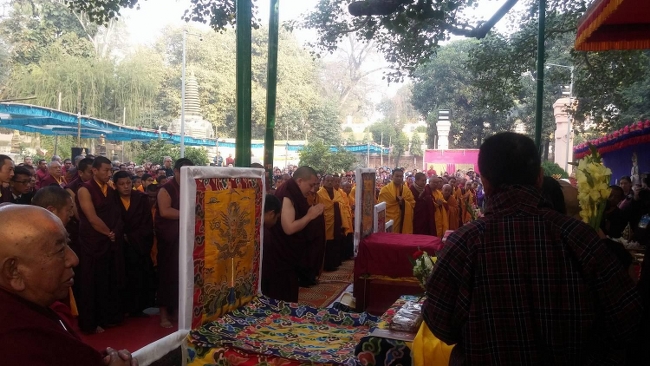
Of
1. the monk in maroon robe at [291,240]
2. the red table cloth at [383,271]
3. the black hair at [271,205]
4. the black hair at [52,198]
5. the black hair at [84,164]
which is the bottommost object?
the red table cloth at [383,271]

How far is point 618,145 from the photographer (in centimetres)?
979

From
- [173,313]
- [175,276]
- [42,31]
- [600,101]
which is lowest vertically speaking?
[173,313]

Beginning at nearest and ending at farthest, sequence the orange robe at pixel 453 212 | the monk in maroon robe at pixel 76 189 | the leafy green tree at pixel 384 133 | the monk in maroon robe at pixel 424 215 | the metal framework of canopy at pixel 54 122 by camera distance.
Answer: the monk in maroon robe at pixel 76 189
the monk in maroon robe at pixel 424 215
the orange robe at pixel 453 212
the metal framework of canopy at pixel 54 122
the leafy green tree at pixel 384 133

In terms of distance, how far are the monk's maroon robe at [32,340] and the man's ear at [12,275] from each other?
1.1 inches

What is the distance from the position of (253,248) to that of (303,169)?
47.3 inches

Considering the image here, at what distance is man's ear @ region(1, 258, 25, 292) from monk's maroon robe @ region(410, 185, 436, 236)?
764 centimetres

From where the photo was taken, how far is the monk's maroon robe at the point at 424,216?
8711mm

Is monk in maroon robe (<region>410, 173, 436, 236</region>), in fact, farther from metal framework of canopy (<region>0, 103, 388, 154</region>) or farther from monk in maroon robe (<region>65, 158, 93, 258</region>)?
monk in maroon robe (<region>65, 158, 93, 258</region>)

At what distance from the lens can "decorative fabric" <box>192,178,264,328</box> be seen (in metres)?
3.05

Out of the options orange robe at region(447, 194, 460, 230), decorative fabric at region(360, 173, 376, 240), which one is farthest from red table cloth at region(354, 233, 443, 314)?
orange robe at region(447, 194, 460, 230)

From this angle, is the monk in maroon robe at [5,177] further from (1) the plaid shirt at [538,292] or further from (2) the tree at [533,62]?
(2) the tree at [533,62]

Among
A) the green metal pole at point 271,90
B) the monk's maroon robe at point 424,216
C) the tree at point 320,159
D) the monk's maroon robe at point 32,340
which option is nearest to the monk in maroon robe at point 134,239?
the green metal pole at point 271,90

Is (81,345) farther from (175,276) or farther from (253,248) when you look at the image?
(175,276)

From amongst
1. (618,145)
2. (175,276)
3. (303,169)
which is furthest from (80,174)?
(618,145)
